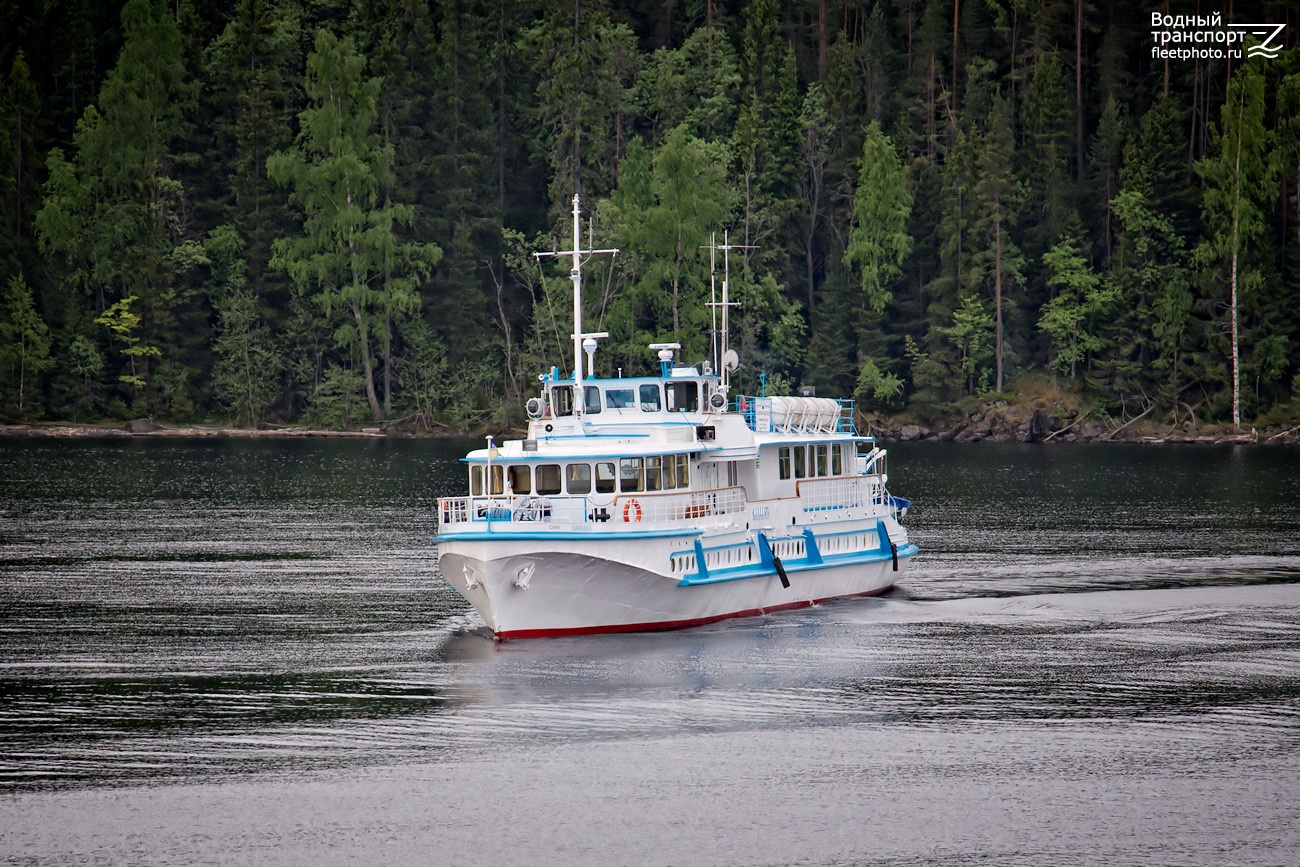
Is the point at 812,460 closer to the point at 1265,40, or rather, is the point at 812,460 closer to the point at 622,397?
the point at 622,397

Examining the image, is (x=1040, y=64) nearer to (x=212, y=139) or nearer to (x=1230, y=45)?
(x=1230, y=45)

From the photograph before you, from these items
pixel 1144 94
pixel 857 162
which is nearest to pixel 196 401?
pixel 857 162

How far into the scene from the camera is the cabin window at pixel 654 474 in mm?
41250

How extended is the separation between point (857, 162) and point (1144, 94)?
22762 mm

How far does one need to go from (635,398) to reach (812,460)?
6.41m

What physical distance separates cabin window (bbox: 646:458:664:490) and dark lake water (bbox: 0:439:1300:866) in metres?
3.62

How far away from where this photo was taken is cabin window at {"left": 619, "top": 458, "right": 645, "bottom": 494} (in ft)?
134

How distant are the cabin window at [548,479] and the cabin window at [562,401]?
3.40 metres

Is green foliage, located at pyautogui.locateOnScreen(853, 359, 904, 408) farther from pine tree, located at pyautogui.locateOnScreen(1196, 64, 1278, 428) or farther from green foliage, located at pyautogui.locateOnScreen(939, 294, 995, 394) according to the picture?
pine tree, located at pyautogui.locateOnScreen(1196, 64, 1278, 428)

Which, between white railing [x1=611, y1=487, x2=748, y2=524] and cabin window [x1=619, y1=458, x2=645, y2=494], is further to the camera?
cabin window [x1=619, y1=458, x2=645, y2=494]

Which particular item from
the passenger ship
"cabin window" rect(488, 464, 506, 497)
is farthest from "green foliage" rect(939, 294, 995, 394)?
"cabin window" rect(488, 464, 506, 497)

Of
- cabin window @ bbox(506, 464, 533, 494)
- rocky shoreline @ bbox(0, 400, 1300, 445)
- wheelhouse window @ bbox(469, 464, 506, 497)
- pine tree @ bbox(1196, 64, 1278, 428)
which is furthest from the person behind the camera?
rocky shoreline @ bbox(0, 400, 1300, 445)

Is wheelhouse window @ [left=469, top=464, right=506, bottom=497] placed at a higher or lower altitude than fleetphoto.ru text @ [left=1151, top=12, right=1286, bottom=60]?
lower

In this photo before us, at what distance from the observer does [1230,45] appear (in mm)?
119062
